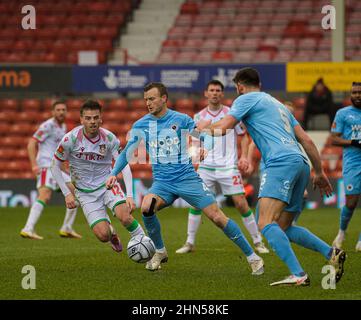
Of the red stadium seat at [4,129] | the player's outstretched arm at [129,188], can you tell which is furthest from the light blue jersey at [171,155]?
the red stadium seat at [4,129]

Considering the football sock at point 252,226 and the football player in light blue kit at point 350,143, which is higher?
the football player in light blue kit at point 350,143

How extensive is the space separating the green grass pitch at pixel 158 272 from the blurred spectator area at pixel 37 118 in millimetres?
8571

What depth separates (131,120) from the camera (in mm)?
23156

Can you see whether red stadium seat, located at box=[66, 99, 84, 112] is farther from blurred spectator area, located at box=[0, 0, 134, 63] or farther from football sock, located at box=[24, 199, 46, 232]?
football sock, located at box=[24, 199, 46, 232]

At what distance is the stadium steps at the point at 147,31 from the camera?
82.8 ft

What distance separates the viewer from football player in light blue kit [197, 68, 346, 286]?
25.6 feet

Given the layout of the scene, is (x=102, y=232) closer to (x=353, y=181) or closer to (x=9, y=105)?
(x=353, y=181)

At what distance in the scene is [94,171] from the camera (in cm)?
991

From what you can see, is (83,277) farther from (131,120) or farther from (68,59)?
(68,59)

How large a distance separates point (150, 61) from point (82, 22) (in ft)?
9.76

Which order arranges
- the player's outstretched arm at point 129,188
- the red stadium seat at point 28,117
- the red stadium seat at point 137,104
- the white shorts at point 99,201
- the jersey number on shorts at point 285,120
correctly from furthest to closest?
the red stadium seat at point 28,117 < the red stadium seat at point 137,104 < the white shorts at point 99,201 < the player's outstretched arm at point 129,188 < the jersey number on shorts at point 285,120

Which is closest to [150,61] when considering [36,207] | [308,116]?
[308,116]

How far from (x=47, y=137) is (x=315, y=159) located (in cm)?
698

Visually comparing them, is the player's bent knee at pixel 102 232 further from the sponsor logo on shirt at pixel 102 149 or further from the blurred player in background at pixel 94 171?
the sponsor logo on shirt at pixel 102 149
